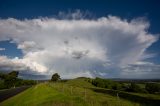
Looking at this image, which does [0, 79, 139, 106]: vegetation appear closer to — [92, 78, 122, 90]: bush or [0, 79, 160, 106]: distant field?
[0, 79, 160, 106]: distant field

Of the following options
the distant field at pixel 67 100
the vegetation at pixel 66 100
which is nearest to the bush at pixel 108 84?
the distant field at pixel 67 100

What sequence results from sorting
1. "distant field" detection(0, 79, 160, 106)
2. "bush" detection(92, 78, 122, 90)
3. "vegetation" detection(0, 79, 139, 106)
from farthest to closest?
"bush" detection(92, 78, 122, 90) < "vegetation" detection(0, 79, 139, 106) < "distant field" detection(0, 79, 160, 106)

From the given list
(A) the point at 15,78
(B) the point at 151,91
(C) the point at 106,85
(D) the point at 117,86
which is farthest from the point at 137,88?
(A) the point at 15,78

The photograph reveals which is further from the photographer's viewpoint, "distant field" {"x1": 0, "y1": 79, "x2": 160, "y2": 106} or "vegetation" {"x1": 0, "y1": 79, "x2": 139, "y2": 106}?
"vegetation" {"x1": 0, "y1": 79, "x2": 139, "y2": 106}

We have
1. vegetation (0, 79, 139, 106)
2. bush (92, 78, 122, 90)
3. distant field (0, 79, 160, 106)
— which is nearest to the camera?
distant field (0, 79, 160, 106)

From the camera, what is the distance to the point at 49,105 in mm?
34281

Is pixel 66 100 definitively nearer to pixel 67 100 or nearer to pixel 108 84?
pixel 67 100

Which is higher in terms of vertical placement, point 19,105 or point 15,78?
point 15,78

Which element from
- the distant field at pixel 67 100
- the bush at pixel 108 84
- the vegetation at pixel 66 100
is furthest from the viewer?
the bush at pixel 108 84

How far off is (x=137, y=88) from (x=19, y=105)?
9213 cm

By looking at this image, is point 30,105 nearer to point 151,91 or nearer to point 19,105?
point 19,105

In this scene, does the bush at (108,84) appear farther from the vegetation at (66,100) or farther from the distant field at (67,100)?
the vegetation at (66,100)

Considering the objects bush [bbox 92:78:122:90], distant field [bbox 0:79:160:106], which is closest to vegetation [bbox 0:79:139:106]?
distant field [bbox 0:79:160:106]

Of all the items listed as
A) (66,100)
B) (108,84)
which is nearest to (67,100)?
(66,100)
